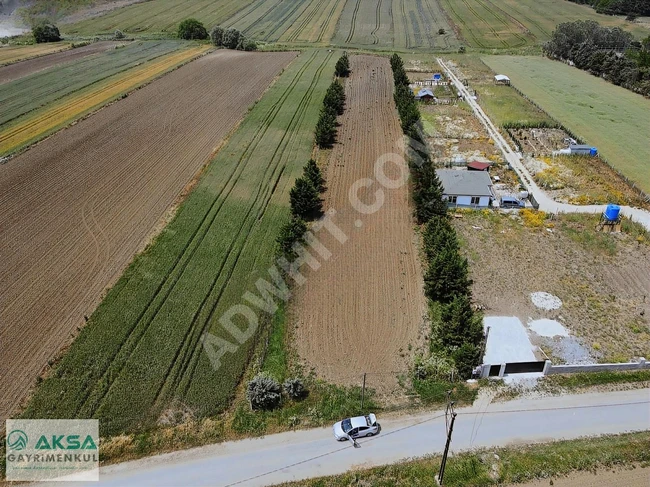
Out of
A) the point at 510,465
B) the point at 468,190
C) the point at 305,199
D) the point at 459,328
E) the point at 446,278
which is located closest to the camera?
the point at 510,465

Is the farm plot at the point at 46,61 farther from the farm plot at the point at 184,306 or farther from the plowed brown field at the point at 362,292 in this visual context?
the plowed brown field at the point at 362,292

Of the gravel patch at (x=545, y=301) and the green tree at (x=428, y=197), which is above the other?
the green tree at (x=428, y=197)

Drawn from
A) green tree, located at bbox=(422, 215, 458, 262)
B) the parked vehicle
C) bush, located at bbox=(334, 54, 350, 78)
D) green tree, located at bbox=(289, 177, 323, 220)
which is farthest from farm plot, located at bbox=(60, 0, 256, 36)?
green tree, located at bbox=(422, 215, 458, 262)

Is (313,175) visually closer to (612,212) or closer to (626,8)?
(612,212)

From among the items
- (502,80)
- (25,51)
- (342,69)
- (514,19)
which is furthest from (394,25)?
(25,51)

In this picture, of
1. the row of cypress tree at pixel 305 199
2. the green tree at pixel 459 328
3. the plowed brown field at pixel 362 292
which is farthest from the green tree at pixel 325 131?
the green tree at pixel 459 328
